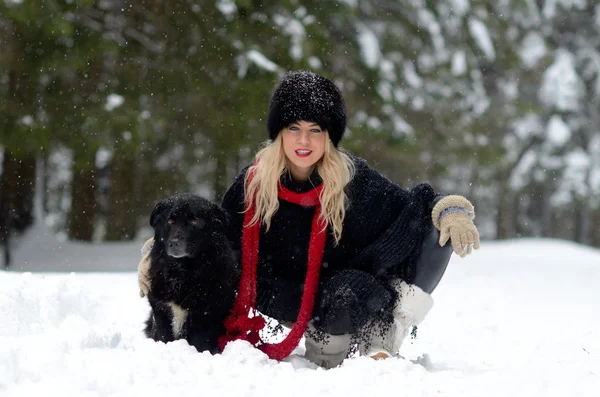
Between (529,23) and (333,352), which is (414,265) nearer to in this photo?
(333,352)

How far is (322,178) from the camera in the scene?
380 cm

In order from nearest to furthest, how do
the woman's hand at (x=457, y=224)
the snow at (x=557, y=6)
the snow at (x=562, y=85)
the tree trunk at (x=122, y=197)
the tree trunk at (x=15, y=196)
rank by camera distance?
the woman's hand at (x=457, y=224) < the tree trunk at (x=15, y=196) < the tree trunk at (x=122, y=197) < the snow at (x=562, y=85) < the snow at (x=557, y=6)

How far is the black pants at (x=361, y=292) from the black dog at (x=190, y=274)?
574 millimetres

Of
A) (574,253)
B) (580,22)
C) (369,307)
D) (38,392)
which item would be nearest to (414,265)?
(369,307)

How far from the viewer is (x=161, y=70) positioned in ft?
32.1

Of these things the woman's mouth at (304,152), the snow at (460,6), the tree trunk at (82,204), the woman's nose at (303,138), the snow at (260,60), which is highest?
the snow at (460,6)

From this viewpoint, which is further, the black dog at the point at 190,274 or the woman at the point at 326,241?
the woman at the point at 326,241

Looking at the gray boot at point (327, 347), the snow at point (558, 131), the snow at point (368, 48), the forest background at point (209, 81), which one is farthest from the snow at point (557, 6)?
the gray boot at point (327, 347)

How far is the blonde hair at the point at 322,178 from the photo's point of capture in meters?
3.76

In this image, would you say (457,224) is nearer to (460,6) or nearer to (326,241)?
(326,241)

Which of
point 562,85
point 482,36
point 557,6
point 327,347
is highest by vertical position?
point 557,6

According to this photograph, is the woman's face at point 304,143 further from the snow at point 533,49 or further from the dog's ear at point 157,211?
the snow at point 533,49

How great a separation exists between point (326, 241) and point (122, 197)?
10081mm

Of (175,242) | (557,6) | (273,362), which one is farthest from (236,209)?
(557,6)
